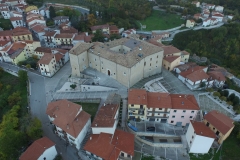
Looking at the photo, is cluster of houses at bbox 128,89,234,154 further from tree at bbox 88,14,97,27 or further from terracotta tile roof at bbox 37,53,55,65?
tree at bbox 88,14,97,27

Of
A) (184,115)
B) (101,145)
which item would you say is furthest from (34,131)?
(184,115)

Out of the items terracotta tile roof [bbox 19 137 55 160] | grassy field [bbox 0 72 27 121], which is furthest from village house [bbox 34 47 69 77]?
terracotta tile roof [bbox 19 137 55 160]

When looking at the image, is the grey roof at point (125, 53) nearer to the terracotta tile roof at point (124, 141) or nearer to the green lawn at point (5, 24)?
A: the terracotta tile roof at point (124, 141)

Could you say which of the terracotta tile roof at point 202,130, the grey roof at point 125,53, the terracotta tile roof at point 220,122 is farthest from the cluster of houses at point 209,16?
the terracotta tile roof at point 202,130

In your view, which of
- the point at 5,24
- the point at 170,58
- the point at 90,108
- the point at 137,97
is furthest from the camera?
the point at 5,24

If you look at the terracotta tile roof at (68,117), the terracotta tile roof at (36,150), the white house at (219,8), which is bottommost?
the terracotta tile roof at (36,150)

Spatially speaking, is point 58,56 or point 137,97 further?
point 58,56

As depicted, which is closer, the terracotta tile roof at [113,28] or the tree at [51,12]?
the terracotta tile roof at [113,28]

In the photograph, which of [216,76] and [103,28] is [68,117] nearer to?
[216,76]
